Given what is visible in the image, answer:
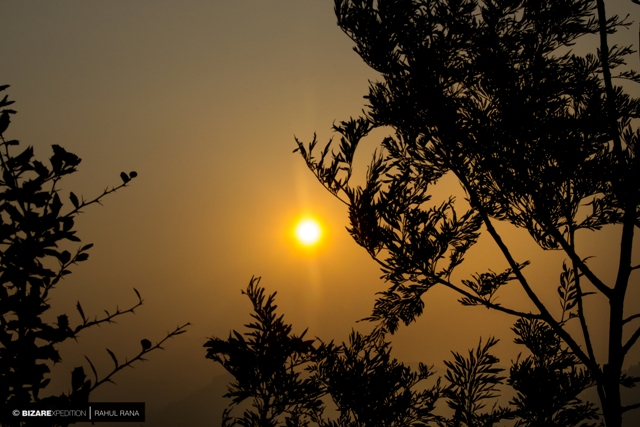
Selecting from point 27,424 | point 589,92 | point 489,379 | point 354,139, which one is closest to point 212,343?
point 27,424

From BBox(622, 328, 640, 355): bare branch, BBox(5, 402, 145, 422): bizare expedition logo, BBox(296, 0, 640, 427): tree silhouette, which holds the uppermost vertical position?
BBox(296, 0, 640, 427): tree silhouette

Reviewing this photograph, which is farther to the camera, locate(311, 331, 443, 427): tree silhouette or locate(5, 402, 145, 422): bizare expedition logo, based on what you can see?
locate(311, 331, 443, 427): tree silhouette

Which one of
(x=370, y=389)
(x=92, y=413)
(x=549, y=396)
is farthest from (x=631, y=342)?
(x=92, y=413)

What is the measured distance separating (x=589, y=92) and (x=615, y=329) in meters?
3.34

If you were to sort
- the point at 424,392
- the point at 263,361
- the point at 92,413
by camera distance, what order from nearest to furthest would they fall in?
the point at 92,413 < the point at 263,361 < the point at 424,392

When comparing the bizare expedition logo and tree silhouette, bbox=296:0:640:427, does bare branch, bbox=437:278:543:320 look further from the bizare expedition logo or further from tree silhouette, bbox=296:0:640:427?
the bizare expedition logo

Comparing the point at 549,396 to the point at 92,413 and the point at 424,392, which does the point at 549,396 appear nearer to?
the point at 424,392

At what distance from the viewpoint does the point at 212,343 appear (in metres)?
5.25

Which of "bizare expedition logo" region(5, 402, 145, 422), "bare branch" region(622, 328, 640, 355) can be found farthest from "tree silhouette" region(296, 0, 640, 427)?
"bizare expedition logo" region(5, 402, 145, 422)

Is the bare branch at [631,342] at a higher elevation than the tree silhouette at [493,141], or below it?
below

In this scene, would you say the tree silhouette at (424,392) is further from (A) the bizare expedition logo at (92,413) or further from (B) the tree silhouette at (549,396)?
(A) the bizare expedition logo at (92,413)

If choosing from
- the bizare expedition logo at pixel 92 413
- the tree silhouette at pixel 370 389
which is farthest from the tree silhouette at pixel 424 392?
the bizare expedition logo at pixel 92 413

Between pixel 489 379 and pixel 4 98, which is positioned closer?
pixel 4 98

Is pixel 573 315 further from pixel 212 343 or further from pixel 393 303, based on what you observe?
pixel 212 343
